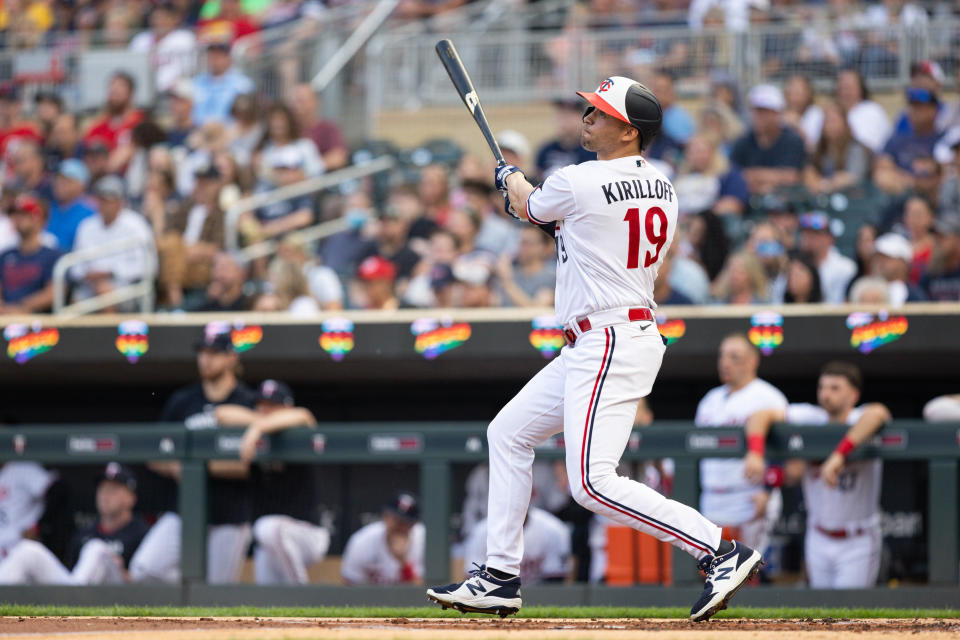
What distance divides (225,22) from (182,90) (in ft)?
5.63

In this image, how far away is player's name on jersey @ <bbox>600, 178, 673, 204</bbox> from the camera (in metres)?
4.61

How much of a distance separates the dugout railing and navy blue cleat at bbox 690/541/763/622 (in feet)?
6.85

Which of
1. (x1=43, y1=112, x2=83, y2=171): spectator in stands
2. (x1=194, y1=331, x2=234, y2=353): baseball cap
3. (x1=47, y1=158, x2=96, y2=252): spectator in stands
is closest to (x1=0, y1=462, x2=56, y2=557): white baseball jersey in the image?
(x1=194, y1=331, x2=234, y2=353): baseball cap

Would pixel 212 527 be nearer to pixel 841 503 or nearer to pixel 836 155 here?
pixel 841 503

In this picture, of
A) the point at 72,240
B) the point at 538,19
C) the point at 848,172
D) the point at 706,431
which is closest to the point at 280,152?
the point at 72,240

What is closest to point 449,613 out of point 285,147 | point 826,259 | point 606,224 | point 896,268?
point 606,224

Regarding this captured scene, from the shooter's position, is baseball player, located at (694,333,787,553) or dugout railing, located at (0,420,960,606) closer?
dugout railing, located at (0,420,960,606)

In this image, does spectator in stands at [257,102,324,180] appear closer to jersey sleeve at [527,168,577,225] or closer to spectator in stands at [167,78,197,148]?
spectator in stands at [167,78,197,148]

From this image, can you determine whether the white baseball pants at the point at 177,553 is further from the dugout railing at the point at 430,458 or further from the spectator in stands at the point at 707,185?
the spectator in stands at the point at 707,185

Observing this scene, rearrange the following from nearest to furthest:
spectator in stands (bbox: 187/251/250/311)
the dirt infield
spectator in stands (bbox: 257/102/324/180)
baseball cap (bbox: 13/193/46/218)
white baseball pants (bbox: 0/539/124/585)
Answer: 1. the dirt infield
2. white baseball pants (bbox: 0/539/124/585)
3. spectator in stands (bbox: 187/251/250/311)
4. baseball cap (bbox: 13/193/46/218)
5. spectator in stands (bbox: 257/102/324/180)

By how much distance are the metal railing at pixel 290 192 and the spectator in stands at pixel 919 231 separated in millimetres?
4179

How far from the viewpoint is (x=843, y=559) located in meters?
6.80

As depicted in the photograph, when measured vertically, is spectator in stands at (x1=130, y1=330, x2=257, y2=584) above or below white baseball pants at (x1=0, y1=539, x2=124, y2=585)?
above

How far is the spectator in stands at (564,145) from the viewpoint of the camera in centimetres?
1002
